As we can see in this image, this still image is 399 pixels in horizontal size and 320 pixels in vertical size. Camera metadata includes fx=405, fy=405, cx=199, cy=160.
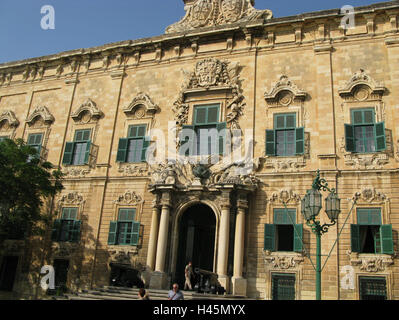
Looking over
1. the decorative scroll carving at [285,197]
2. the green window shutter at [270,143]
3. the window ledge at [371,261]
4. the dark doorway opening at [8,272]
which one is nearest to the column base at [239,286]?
the decorative scroll carving at [285,197]

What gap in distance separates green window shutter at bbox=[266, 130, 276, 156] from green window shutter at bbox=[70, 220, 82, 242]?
372 inches

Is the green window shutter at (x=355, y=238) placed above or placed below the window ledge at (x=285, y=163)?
below

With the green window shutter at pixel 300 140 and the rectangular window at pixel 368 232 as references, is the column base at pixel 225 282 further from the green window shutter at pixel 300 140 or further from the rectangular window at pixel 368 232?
the green window shutter at pixel 300 140

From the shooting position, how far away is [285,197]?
53.7 feet

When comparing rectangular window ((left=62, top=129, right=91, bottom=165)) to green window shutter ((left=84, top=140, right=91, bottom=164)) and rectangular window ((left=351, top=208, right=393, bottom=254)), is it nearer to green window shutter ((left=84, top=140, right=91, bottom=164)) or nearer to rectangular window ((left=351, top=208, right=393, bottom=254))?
green window shutter ((left=84, top=140, right=91, bottom=164))

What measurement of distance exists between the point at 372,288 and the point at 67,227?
1362 centimetres

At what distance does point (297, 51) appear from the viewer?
18.4m

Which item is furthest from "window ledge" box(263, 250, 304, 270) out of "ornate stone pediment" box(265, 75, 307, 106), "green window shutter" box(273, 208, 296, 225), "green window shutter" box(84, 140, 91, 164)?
"green window shutter" box(84, 140, 91, 164)

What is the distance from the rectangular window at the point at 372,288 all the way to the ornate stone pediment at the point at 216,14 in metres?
12.4

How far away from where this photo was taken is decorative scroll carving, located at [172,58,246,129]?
727 inches

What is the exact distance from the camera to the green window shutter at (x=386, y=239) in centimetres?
1430
